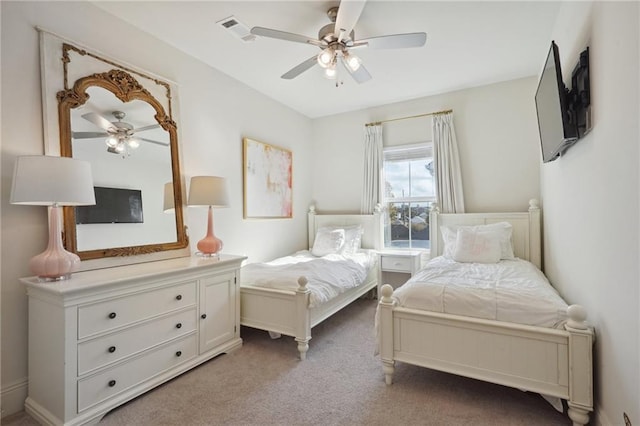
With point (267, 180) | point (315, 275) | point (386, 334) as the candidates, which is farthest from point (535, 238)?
point (267, 180)

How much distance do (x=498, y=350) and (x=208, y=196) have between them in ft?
7.89

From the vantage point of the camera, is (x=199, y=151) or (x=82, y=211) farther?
(x=199, y=151)

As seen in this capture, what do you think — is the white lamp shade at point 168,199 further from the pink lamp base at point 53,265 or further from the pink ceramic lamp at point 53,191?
the pink lamp base at point 53,265

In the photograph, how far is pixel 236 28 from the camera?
246 centimetres

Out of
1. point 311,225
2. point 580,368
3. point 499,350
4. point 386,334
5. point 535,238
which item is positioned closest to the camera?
point 580,368

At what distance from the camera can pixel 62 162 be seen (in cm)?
170

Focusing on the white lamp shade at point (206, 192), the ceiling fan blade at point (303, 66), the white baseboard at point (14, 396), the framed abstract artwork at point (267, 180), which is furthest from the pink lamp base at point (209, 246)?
the ceiling fan blade at point (303, 66)

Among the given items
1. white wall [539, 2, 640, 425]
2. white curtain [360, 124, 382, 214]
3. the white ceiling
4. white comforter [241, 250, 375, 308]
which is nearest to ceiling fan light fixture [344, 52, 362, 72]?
the white ceiling

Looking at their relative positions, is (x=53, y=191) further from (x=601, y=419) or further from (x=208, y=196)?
(x=601, y=419)

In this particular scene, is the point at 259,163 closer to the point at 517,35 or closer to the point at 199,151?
the point at 199,151

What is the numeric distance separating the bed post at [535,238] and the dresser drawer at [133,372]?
11.2ft

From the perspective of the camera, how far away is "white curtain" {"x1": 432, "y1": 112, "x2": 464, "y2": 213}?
3715mm

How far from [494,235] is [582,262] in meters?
1.20

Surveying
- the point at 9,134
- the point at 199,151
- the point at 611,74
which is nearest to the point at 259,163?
the point at 199,151
